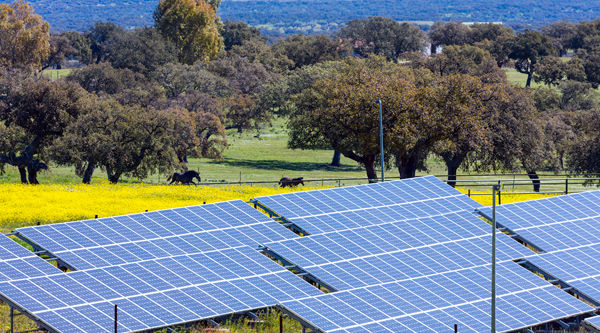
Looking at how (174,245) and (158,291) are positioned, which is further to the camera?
(174,245)

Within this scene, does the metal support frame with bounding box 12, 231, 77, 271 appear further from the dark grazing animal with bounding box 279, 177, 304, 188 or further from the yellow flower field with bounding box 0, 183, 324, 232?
the dark grazing animal with bounding box 279, 177, 304, 188

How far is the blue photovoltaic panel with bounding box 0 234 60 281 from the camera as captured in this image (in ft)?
111

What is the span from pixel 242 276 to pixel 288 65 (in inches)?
4904

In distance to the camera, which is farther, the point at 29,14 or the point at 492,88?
the point at 29,14

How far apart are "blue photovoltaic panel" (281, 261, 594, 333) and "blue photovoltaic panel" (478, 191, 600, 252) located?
516 centimetres

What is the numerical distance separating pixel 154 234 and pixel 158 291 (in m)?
5.39

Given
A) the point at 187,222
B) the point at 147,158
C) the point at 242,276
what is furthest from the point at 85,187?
the point at 242,276

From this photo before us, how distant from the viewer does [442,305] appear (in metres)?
34.4

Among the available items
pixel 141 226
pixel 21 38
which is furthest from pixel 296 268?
pixel 21 38

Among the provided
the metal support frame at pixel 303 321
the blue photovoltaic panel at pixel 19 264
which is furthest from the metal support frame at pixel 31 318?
the metal support frame at pixel 303 321

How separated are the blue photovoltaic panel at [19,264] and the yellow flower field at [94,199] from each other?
39.0 feet

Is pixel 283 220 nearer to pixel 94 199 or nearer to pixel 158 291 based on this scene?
pixel 158 291

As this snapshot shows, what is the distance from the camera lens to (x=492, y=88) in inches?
2970

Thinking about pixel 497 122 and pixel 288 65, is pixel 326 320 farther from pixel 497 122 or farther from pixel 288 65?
pixel 288 65
